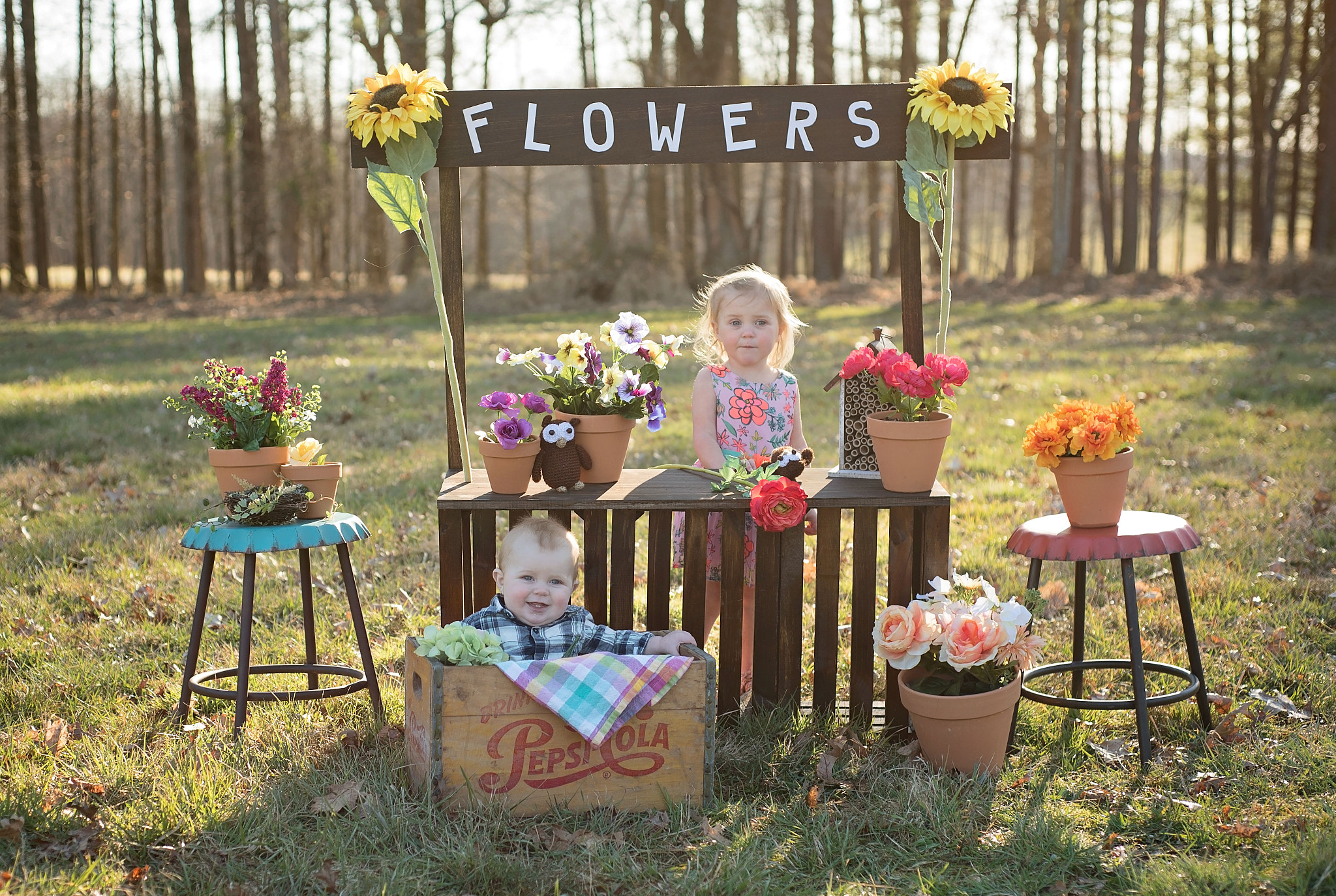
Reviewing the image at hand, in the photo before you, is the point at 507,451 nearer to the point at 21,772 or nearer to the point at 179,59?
the point at 21,772

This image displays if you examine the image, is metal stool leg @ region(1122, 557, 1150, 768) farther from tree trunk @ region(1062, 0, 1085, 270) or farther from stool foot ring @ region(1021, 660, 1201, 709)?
tree trunk @ region(1062, 0, 1085, 270)

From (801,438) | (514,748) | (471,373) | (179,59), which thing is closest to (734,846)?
(514,748)

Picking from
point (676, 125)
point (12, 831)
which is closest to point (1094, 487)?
point (676, 125)

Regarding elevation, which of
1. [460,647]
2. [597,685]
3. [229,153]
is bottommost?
[597,685]

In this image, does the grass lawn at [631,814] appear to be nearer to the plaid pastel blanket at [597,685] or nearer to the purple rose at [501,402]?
the plaid pastel blanket at [597,685]

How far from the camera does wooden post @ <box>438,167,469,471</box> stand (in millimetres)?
3691

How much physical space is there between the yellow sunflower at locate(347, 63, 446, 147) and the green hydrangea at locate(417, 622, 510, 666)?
1.63m

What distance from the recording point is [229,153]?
27.3 metres

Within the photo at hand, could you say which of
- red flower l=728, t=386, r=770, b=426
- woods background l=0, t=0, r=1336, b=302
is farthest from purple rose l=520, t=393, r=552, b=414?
woods background l=0, t=0, r=1336, b=302

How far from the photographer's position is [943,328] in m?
3.60

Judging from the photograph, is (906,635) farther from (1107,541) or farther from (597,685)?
(597,685)

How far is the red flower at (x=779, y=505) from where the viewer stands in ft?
10.5

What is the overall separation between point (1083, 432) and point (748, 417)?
1266 mm

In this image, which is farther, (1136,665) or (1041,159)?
(1041,159)
